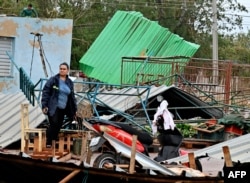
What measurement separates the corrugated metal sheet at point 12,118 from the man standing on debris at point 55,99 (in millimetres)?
1793

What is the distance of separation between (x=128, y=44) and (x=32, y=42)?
5.32 metres

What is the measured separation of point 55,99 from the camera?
40.9 feet

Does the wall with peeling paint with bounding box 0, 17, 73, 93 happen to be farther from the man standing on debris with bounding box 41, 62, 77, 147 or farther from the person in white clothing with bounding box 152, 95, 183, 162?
the person in white clothing with bounding box 152, 95, 183, 162

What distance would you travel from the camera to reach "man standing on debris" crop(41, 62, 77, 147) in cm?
1238

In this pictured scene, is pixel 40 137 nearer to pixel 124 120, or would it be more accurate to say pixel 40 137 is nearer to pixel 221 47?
pixel 124 120

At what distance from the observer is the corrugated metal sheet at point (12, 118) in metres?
14.4

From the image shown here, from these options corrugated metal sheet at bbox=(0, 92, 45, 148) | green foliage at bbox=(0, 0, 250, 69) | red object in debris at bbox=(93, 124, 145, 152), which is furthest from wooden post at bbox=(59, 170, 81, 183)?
green foliage at bbox=(0, 0, 250, 69)

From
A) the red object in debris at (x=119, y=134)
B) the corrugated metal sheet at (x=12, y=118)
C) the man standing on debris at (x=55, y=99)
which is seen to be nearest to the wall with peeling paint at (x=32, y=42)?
the corrugated metal sheet at (x=12, y=118)

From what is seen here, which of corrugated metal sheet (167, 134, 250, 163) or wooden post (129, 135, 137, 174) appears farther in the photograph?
corrugated metal sheet (167, 134, 250, 163)

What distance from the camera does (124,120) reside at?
15.7 metres

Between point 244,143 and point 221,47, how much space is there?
4142 cm

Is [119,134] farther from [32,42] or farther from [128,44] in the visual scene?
[128,44]

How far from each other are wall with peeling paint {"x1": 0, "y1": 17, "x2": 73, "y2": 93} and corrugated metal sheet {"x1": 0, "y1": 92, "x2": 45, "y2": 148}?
3.29 metres

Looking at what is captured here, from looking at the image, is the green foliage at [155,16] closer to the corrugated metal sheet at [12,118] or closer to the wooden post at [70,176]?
the corrugated metal sheet at [12,118]
